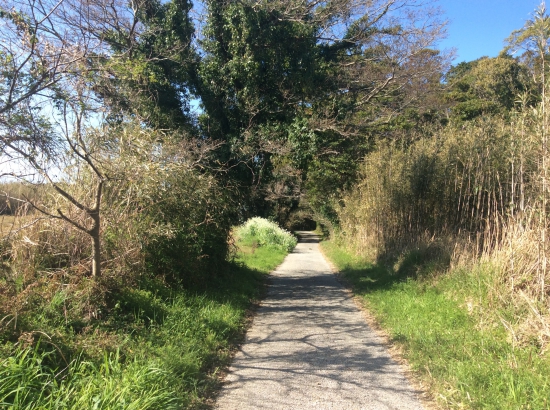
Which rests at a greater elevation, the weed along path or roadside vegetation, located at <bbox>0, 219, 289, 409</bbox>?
roadside vegetation, located at <bbox>0, 219, 289, 409</bbox>

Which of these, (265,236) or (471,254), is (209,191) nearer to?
(471,254)

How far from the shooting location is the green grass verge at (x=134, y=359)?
3.44 m

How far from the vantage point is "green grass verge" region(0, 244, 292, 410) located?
344 centimetres

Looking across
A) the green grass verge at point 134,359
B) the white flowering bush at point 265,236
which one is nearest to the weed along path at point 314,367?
the green grass verge at point 134,359

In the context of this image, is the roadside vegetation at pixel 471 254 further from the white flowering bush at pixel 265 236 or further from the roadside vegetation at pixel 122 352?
the white flowering bush at pixel 265 236

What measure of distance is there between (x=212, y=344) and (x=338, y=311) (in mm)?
3324

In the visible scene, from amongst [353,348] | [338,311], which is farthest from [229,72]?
[353,348]

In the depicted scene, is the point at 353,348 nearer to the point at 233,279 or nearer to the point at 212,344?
the point at 212,344

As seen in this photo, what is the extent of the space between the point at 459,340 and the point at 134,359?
3.99 metres

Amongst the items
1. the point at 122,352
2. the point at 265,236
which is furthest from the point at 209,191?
the point at 265,236

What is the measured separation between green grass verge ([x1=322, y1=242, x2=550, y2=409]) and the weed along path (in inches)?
14.9

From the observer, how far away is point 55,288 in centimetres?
540

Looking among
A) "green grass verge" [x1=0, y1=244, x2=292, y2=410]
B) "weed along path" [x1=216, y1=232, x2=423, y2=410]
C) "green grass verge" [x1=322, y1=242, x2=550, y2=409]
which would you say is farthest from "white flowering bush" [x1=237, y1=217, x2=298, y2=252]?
"green grass verge" [x1=0, y1=244, x2=292, y2=410]

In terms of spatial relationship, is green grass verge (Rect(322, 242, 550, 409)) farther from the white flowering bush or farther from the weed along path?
the white flowering bush
